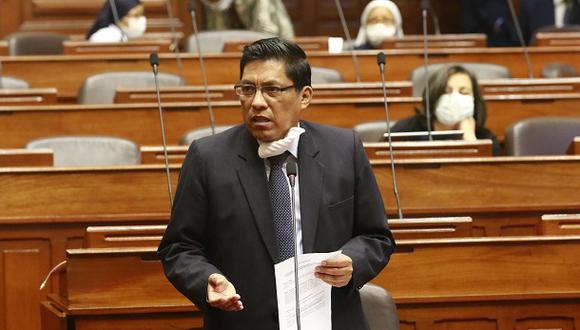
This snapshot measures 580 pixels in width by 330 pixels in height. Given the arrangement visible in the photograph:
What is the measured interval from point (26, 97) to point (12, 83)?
0.31 meters

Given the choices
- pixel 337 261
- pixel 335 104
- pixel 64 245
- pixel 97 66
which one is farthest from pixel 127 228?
pixel 97 66

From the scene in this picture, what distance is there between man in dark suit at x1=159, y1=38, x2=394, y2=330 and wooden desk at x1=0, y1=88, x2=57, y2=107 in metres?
2.14

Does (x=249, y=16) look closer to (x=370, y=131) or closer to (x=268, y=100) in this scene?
(x=370, y=131)

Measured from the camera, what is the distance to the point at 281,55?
5.85 ft

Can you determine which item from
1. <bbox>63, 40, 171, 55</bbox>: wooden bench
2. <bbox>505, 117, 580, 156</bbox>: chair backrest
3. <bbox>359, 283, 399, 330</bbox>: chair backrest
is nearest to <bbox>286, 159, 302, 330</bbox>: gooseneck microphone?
<bbox>359, 283, 399, 330</bbox>: chair backrest

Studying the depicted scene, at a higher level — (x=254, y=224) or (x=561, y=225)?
(x=254, y=224)

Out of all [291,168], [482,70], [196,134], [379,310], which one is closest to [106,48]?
[196,134]

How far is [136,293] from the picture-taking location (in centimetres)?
235

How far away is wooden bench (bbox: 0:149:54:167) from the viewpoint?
3.09m

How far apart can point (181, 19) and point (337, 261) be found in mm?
4277

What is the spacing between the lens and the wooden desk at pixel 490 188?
2990 millimetres

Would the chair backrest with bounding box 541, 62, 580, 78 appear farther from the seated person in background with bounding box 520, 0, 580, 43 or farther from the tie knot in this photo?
the tie knot

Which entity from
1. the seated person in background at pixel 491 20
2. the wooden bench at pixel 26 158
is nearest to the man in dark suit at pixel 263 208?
the wooden bench at pixel 26 158

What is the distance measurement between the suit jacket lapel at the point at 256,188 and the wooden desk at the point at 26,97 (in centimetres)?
215
